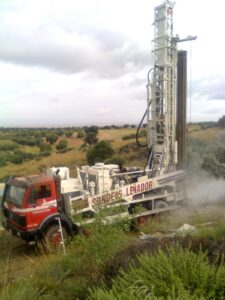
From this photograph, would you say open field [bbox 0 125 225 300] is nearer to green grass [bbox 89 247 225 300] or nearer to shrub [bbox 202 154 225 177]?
green grass [bbox 89 247 225 300]

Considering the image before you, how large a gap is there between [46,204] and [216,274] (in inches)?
268

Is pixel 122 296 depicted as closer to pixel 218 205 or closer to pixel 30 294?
pixel 30 294

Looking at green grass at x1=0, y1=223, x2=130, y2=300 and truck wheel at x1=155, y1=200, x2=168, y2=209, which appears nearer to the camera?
green grass at x1=0, y1=223, x2=130, y2=300

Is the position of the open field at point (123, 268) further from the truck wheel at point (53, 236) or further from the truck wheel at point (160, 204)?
the truck wheel at point (160, 204)

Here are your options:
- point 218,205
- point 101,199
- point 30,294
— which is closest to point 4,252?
point 101,199

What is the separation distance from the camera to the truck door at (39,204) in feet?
32.3

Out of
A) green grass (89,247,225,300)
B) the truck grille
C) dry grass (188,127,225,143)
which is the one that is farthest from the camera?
dry grass (188,127,225,143)

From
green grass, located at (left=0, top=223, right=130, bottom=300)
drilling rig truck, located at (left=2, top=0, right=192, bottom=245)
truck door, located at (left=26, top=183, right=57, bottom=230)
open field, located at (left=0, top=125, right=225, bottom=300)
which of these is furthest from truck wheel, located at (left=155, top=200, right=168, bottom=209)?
green grass, located at (left=0, top=223, right=130, bottom=300)

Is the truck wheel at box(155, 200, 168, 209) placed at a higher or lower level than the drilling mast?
lower

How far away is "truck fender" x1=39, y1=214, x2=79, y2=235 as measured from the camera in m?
9.95

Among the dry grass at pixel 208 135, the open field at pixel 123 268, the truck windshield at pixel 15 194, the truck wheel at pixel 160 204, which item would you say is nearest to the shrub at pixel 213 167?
the truck wheel at pixel 160 204

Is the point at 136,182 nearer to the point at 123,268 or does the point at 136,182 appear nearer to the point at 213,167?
the point at 213,167

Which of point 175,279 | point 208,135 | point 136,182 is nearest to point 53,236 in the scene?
point 136,182

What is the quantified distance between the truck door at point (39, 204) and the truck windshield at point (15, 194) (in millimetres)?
297
